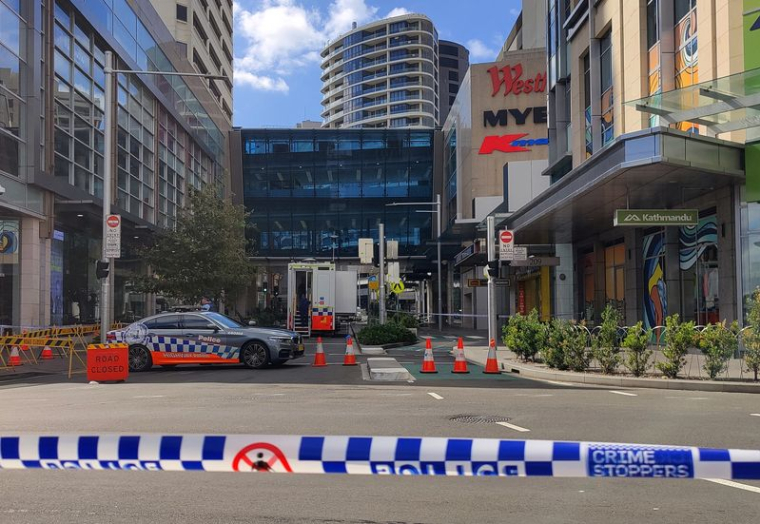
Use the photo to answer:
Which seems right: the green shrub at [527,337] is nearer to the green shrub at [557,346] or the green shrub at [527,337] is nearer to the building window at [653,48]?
the green shrub at [557,346]

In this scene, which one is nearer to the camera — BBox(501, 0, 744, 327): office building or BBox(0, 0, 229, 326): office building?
BBox(501, 0, 744, 327): office building

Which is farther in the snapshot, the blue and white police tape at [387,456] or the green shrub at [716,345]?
the green shrub at [716,345]

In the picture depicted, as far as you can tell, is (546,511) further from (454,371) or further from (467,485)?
(454,371)

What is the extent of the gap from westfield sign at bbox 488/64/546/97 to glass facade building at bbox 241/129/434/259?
48.4 feet

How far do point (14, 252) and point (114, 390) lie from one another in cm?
1331

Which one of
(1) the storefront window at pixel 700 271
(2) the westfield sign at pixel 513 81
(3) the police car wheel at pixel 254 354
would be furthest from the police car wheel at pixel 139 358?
(2) the westfield sign at pixel 513 81

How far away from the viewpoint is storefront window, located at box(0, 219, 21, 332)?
23.3 m

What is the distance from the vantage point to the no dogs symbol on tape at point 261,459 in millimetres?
3699

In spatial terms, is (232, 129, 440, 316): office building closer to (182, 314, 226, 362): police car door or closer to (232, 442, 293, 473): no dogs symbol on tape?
(182, 314, 226, 362): police car door

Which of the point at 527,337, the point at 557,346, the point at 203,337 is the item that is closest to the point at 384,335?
the point at 527,337

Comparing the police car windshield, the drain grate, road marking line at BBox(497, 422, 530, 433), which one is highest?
the police car windshield

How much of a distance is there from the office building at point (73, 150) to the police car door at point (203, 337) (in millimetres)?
A: 8534

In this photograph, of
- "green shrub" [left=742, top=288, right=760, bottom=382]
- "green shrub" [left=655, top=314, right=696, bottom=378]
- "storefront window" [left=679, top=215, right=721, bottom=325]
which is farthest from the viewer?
"storefront window" [left=679, top=215, right=721, bottom=325]

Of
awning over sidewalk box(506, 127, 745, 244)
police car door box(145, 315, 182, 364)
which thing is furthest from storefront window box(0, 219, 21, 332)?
awning over sidewalk box(506, 127, 745, 244)
